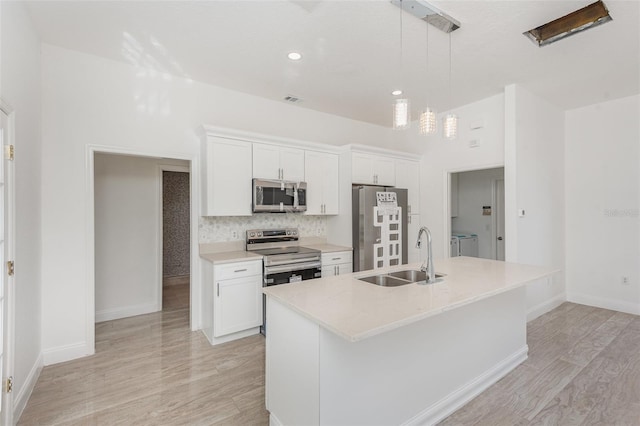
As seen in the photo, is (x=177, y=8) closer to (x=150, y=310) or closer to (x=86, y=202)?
(x=86, y=202)

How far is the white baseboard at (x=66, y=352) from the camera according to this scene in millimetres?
2859

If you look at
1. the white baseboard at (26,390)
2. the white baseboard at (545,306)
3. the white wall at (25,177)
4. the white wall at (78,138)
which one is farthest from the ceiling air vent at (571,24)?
the white baseboard at (26,390)

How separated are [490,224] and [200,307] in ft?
17.8

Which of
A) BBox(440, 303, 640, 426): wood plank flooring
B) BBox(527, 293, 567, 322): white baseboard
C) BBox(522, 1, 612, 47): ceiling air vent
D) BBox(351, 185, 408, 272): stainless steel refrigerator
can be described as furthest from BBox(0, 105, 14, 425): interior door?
BBox(527, 293, 567, 322): white baseboard

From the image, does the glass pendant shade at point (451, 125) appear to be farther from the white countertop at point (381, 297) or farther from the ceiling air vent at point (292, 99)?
the ceiling air vent at point (292, 99)

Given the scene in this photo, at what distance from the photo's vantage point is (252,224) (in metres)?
4.08

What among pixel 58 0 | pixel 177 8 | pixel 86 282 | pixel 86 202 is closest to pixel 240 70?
pixel 177 8

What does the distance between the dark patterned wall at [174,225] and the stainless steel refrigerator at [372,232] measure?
4.15 m

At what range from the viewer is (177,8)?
7.73ft

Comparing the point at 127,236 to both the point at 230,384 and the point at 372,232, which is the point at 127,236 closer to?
the point at 230,384

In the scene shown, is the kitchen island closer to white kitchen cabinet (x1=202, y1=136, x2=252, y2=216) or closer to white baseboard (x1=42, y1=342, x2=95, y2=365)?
white kitchen cabinet (x1=202, y1=136, x2=252, y2=216)

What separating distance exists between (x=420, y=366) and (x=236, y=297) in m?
2.03

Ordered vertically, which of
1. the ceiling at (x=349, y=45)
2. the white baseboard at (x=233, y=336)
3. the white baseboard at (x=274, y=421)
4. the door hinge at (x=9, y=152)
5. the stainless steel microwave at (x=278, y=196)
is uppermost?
the ceiling at (x=349, y=45)

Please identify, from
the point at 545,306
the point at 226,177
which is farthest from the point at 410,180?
the point at 226,177
